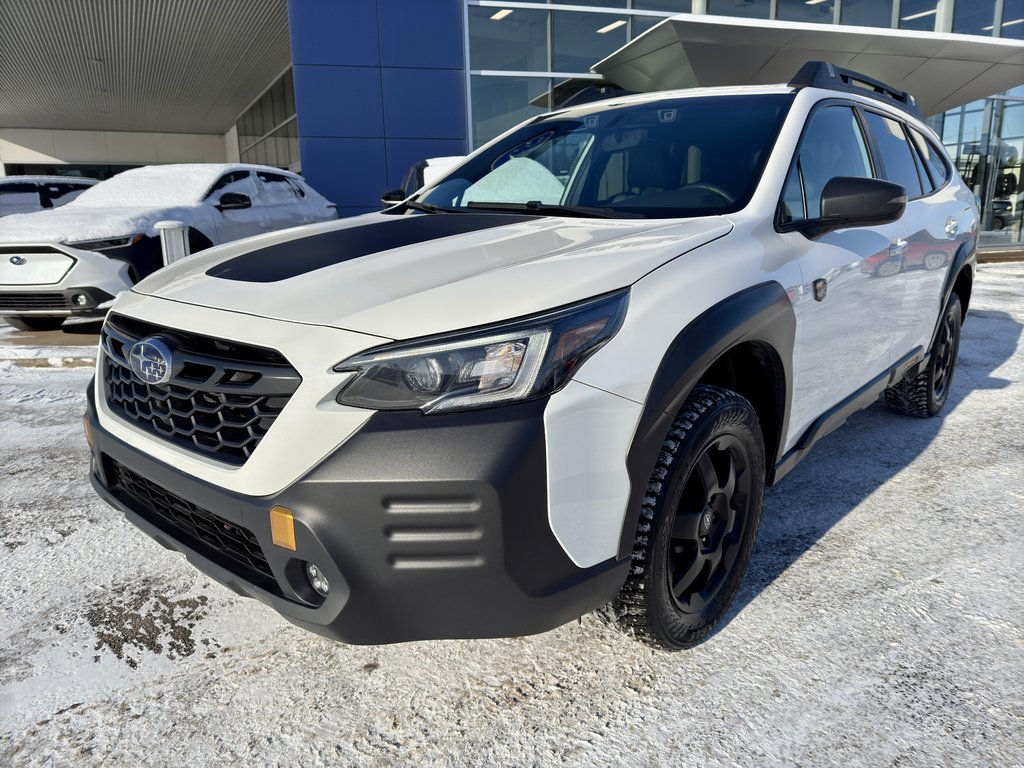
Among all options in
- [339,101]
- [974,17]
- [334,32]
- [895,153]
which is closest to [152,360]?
[895,153]

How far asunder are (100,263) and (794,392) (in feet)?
17.8

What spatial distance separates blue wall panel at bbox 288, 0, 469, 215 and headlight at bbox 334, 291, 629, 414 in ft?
38.7

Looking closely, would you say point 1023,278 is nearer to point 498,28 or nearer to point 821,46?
point 821,46

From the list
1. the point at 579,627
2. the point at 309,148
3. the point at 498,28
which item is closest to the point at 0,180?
the point at 309,148

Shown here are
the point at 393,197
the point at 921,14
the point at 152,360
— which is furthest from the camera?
the point at 921,14

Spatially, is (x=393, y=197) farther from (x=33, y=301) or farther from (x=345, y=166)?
(x=345, y=166)

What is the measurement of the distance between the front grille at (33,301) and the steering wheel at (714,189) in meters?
5.17

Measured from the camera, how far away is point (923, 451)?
379 centimetres

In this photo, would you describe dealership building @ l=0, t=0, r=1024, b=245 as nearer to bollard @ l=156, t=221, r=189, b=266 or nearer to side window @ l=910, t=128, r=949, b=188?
bollard @ l=156, t=221, r=189, b=266

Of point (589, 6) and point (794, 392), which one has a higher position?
point (589, 6)

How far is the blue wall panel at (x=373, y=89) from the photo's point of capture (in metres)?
12.1

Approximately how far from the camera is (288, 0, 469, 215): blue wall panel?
477 inches

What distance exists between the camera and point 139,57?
18375 mm

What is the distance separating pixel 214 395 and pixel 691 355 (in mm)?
1116
